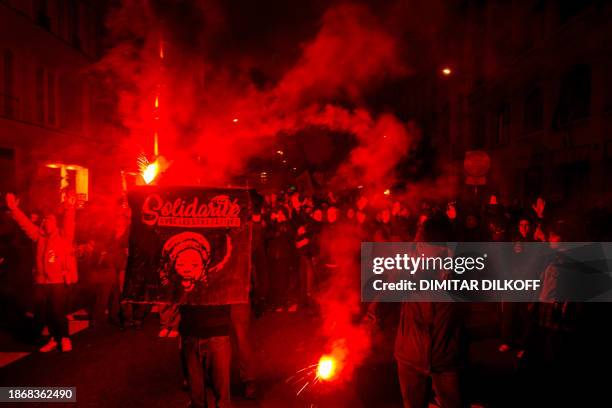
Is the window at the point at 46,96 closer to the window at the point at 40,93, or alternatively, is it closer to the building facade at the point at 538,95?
the window at the point at 40,93

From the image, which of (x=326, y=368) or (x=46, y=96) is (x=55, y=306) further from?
(x=46, y=96)

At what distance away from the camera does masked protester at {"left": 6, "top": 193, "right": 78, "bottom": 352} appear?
6270 millimetres

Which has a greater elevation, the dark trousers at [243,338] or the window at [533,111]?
the window at [533,111]

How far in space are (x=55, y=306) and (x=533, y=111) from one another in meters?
18.8

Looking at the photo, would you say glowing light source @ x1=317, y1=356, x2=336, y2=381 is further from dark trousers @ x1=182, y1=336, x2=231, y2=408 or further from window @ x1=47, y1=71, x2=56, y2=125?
window @ x1=47, y1=71, x2=56, y2=125

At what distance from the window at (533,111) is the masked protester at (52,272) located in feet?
57.8

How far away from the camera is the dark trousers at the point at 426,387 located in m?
3.46

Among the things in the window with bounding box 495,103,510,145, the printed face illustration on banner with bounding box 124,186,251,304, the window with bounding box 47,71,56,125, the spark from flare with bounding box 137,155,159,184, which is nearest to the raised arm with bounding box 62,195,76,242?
the spark from flare with bounding box 137,155,159,184

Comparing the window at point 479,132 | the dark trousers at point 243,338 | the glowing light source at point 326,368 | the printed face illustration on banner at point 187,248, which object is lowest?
the glowing light source at point 326,368

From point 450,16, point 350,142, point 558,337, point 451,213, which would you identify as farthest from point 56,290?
point 450,16

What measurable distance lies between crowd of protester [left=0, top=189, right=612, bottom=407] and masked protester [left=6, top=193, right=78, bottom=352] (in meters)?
0.01

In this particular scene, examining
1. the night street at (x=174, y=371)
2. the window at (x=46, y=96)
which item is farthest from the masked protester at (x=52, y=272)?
the window at (x=46, y=96)

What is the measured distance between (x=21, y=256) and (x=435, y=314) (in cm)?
632

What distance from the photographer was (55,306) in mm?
6266
